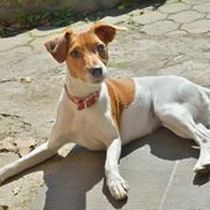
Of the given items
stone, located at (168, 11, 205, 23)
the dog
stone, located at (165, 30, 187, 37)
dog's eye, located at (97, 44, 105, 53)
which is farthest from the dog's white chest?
stone, located at (168, 11, 205, 23)

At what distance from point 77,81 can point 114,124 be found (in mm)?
375

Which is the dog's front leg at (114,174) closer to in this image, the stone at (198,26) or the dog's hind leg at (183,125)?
the dog's hind leg at (183,125)

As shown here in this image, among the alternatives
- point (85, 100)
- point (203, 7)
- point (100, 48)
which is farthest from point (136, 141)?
point (203, 7)

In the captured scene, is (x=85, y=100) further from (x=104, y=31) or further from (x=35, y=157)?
(x=35, y=157)

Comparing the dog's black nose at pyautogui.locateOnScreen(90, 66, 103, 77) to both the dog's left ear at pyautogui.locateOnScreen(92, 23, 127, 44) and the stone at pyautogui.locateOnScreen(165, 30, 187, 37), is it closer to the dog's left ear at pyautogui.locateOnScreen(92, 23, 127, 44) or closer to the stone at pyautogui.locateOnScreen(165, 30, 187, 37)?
the dog's left ear at pyautogui.locateOnScreen(92, 23, 127, 44)

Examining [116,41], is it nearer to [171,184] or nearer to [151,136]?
[151,136]

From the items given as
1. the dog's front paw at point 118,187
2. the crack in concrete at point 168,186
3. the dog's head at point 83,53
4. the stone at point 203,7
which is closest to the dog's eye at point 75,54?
the dog's head at point 83,53

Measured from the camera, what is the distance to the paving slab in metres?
3.42

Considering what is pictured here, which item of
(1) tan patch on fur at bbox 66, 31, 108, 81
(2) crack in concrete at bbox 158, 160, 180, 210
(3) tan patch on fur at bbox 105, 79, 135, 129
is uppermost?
(1) tan patch on fur at bbox 66, 31, 108, 81

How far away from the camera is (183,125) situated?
371cm

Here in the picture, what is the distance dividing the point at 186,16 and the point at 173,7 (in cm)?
38

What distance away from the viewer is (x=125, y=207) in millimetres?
3295

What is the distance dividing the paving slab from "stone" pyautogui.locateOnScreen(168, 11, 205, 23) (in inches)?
0.4

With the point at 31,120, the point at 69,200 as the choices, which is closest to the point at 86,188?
the point at 69,200
